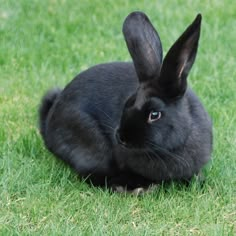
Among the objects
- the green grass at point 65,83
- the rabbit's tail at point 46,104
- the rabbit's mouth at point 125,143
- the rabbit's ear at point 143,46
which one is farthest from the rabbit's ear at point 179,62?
the rabbit's tail at point 46,104

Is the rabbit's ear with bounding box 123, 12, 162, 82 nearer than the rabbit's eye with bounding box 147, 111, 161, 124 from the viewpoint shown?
No

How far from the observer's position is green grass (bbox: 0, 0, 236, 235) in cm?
412

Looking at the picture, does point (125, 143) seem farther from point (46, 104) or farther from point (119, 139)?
point (46, 104)

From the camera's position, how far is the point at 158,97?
165 inches

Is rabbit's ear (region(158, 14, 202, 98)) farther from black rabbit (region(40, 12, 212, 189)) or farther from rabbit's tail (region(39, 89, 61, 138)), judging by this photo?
rabbit's tail (region(39, 89, 61, 138))

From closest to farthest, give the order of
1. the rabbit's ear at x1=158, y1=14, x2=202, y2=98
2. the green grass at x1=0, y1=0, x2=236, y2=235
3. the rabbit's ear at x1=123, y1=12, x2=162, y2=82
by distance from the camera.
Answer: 1. the rabbit's ear at x1=158, y1=14, x2=202, y2=98
2. the green grass at x1=0, y1=0, x2=236, y2=235
3. the rabbit's ear at x1=123, y1=12, x2=162, y2=82

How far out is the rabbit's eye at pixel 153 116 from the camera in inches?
161

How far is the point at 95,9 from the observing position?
7730 millimetres

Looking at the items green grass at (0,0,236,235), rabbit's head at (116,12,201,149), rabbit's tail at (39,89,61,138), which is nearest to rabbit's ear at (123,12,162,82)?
rabbit's head at (116,12,201,149)

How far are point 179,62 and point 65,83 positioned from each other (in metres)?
2.08

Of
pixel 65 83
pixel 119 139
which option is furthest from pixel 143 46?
pixel 65 83

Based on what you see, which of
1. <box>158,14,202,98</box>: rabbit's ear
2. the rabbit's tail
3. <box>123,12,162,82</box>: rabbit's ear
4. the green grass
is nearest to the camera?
<box>158,14,202,98</box>: rabbit's ear

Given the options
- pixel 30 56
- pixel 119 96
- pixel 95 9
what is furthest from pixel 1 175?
pixel 95 9

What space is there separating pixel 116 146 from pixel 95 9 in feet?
11.5
